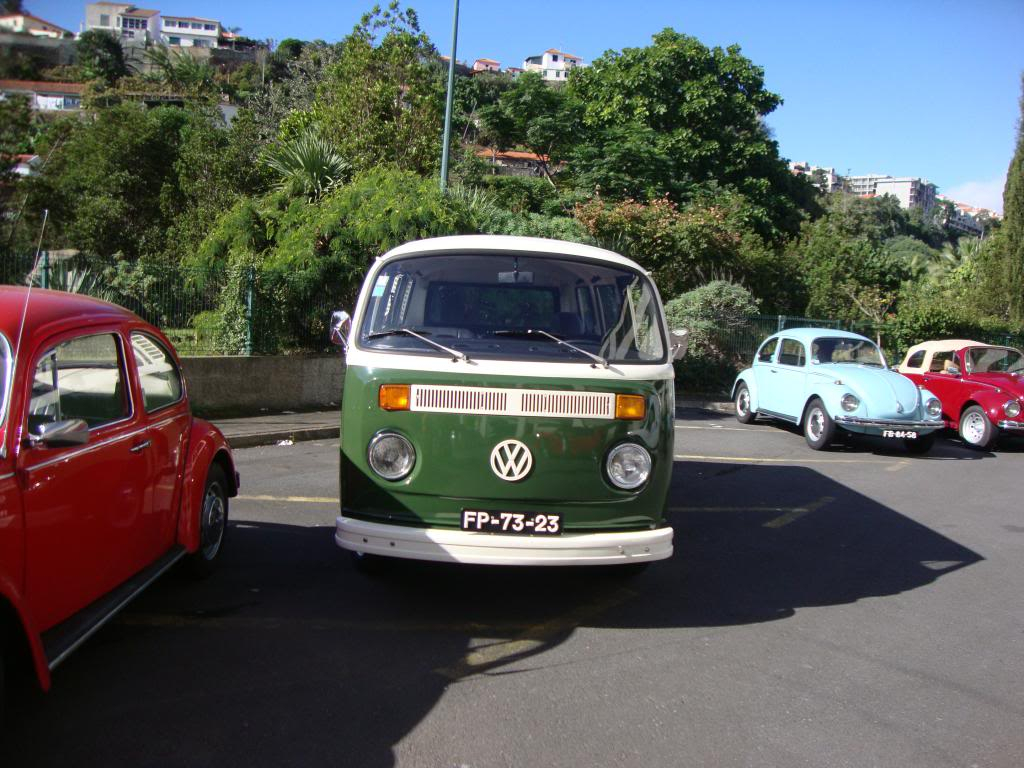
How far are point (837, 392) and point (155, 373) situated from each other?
10013mm

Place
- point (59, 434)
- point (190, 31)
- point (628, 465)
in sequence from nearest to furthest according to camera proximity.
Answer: point (59, 434) → point (628, 465) → point (190, 31)

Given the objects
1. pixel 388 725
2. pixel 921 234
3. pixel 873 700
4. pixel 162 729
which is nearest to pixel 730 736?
pixel 873 700

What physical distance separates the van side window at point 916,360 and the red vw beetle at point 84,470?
13.3 m

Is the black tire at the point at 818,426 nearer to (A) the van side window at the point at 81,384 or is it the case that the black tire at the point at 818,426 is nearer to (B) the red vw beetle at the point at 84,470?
(B) the red vw beetle at the point at 84,470

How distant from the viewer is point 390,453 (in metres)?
4.88

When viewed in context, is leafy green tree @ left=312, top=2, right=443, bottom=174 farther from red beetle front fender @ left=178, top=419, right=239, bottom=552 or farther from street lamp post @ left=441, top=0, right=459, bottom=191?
red beetle front fender @ left=178, top=419, right=239, bottom=552

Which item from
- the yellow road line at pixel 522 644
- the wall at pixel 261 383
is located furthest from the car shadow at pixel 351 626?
the wall at pixel 261 383

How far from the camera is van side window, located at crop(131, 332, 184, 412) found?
478 centimetres

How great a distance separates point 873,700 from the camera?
4223 millimetres

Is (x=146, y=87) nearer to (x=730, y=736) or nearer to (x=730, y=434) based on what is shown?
(x=730, y=434)

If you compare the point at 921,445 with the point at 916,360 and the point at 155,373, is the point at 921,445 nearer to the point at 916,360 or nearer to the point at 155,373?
the point at 916,360

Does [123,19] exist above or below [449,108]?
above

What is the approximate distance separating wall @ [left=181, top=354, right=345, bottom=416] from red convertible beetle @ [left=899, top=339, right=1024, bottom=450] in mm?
10094

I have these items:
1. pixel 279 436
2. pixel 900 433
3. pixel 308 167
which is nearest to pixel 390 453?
pixel 279 436
